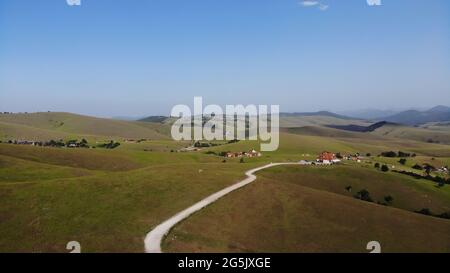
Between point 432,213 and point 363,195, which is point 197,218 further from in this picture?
point 432,213

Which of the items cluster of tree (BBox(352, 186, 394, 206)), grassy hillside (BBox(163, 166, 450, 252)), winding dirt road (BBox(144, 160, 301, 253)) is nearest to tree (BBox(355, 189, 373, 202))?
cluster of tree (BBox(352, 186, 394, 206))

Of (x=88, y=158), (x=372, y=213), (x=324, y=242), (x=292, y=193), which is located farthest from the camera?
(x=88, y=158)

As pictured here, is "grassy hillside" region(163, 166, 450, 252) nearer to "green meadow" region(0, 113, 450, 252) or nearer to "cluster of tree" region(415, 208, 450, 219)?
"green meadow" region(0, 113, 450, 252)

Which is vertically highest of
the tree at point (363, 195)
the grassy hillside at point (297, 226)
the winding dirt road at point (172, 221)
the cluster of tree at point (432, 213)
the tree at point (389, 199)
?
the winding dirt road at point (172, 221)

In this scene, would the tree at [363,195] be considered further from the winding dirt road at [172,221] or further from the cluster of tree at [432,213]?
the winding dirt road at [172,221]

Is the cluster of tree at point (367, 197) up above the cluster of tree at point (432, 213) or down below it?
above

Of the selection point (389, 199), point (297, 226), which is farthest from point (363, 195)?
Result: point (297, 226)

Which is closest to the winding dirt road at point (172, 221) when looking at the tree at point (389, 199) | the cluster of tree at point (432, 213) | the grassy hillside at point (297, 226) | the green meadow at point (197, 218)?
the green meadow at point (197, 218)

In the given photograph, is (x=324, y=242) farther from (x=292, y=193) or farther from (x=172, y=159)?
(x=172, y=159)
